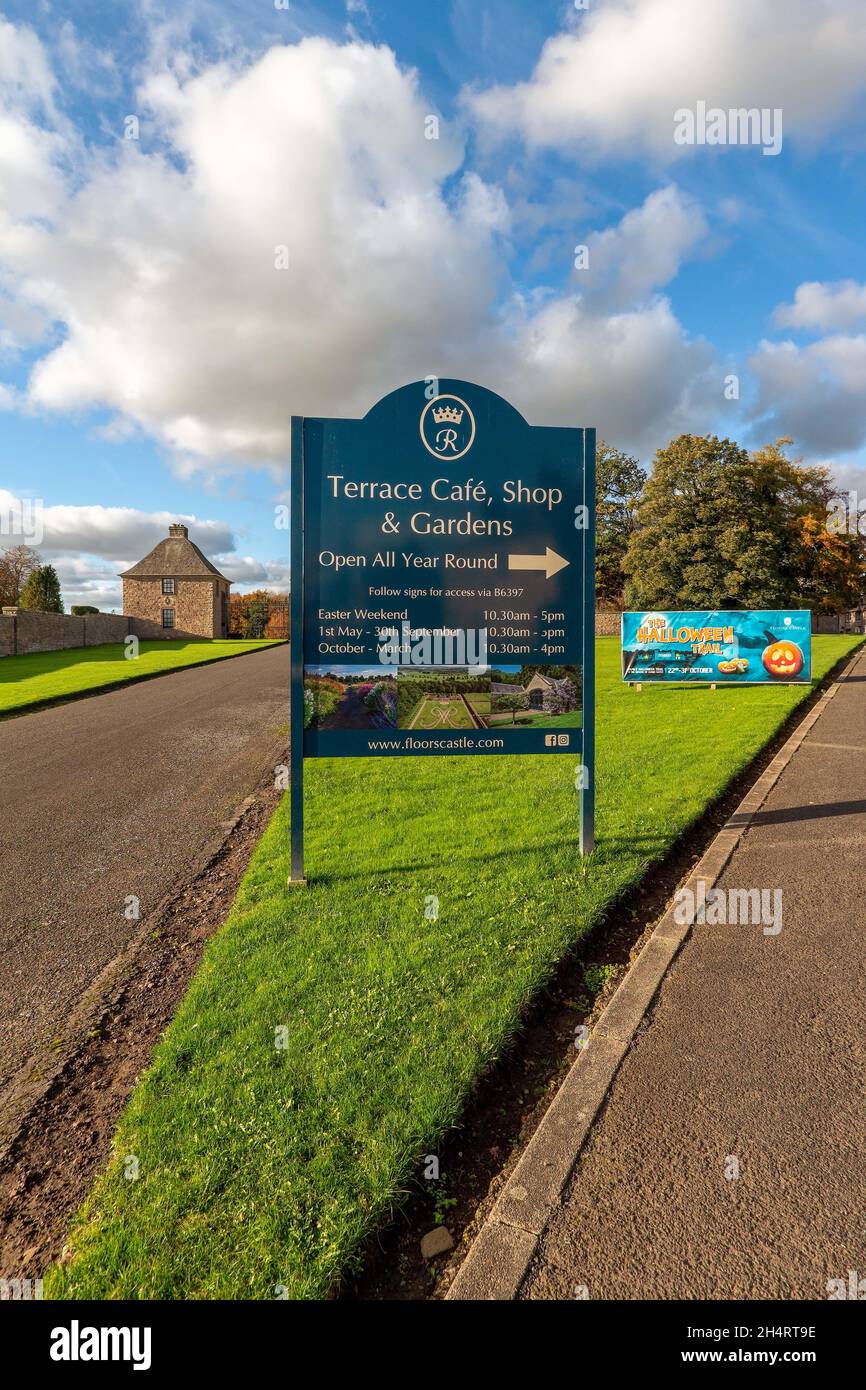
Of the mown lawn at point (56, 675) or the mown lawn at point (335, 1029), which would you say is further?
the mown lawn at point (56, 675)

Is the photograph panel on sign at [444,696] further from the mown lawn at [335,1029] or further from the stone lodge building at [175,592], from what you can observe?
the stone lodge building at [175,592]

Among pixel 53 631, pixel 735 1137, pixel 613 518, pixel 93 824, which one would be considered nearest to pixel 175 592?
pixel 53 631

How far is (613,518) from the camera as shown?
53.5 metres

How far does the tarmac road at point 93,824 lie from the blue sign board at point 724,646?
9.06m

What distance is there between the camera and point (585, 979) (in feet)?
11.7

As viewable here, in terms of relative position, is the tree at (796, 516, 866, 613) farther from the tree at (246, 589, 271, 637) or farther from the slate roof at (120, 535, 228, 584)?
the tree at (246, 589, 271, 637)

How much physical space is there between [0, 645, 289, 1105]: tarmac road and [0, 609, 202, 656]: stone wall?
21.3m

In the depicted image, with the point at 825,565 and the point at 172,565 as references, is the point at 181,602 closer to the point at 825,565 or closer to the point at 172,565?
the point at 172,565

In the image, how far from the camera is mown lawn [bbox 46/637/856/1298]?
200cm

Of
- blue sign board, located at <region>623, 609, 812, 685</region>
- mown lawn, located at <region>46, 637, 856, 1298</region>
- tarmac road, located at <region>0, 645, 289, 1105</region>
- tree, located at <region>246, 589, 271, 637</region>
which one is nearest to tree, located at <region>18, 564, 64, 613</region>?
tree, located at <region>246, 589, 271, 637</region>

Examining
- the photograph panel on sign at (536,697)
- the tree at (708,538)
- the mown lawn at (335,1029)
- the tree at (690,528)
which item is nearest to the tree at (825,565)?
the tree at (708,538)

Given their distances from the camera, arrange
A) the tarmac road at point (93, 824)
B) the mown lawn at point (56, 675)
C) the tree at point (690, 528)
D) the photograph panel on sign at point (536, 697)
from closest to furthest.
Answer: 1. the tarmac road at point (93, 824)
2. the photograph panel on sign at point (536, 697)
3. the mown lawn at point (56, 675)
4. the tree at point (690, 528)

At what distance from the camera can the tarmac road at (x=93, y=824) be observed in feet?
12.4
